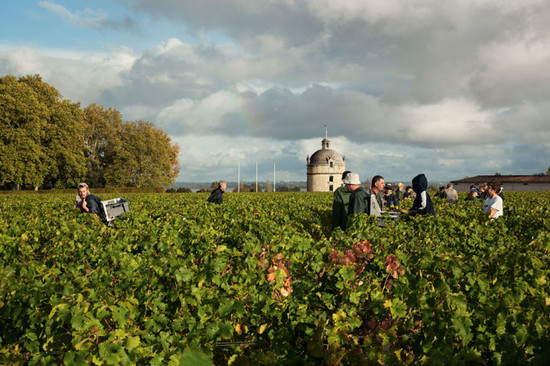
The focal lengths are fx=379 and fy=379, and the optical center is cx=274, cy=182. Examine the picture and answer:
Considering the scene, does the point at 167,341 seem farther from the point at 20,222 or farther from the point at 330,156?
the point at 330,156

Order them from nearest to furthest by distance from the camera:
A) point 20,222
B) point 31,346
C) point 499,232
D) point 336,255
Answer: point 31,346 < point 336,255 < point 499,232 < point 20,222

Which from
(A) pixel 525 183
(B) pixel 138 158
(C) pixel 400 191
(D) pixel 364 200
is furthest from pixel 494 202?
(A) pixel 525 183

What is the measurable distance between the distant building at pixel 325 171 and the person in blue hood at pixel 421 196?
93.6 metres

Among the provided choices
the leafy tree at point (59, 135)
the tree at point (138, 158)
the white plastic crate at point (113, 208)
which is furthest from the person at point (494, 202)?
the tree at point (138, 158)

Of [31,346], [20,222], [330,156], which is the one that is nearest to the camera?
[31,346]

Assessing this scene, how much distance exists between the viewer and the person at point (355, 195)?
23.5 feet

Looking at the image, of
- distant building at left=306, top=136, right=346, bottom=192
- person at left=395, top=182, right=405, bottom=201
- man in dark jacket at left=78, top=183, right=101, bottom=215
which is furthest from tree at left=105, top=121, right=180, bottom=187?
distant building at left=306, top=136, right=346, bottom=192

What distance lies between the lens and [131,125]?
5809 centimetres

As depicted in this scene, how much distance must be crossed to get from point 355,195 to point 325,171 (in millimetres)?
95748

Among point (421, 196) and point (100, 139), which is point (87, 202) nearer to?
point (421, 196)

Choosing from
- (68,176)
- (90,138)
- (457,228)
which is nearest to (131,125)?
(90,138)

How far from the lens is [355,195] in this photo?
7.20m

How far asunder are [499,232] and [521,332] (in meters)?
4.75

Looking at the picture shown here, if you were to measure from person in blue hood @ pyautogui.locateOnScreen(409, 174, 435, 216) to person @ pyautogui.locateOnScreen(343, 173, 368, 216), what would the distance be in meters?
1.33
